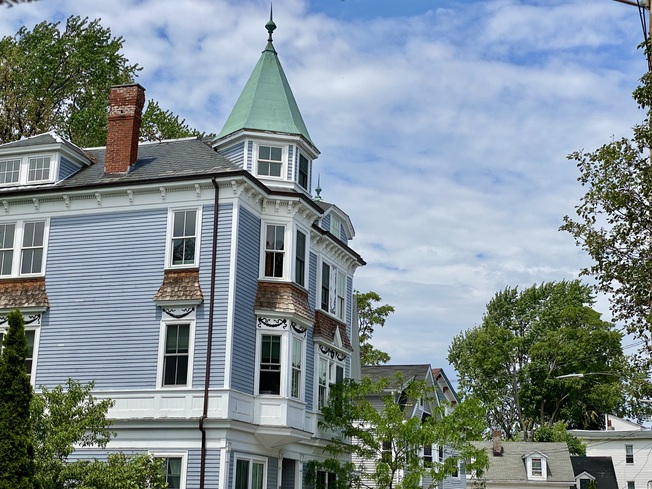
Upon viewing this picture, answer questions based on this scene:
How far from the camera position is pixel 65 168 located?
91.5ft

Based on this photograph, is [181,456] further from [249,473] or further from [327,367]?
[327,367]

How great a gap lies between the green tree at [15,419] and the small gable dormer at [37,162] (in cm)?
965

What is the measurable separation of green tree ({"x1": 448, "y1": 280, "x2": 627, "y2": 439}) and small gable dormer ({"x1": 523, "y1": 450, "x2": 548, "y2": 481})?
8174mm

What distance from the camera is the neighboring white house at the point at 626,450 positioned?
6600 cm

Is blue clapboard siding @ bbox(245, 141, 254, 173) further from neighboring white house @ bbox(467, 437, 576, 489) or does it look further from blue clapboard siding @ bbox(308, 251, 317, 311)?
neighboring white house @ bbox(467, 437, 576, 489)

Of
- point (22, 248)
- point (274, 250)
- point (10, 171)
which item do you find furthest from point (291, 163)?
point (10, 171)

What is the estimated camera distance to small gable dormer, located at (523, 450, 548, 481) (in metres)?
59.0

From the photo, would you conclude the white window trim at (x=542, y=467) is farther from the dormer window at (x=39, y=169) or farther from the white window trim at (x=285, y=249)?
the dormer window at (x=39, y=169)

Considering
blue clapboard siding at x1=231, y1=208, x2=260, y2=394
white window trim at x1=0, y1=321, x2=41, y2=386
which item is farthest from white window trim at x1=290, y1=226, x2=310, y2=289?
white window trim at x1=0, y1=321, x2=41, y2=386

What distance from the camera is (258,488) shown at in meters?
25.5

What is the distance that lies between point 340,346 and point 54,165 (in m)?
11.1

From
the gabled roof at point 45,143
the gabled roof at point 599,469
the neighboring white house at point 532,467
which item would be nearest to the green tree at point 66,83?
the gabled roof at point 45,143

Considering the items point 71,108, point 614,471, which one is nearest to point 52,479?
point 71,108

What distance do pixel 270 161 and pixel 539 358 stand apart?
148 ft
